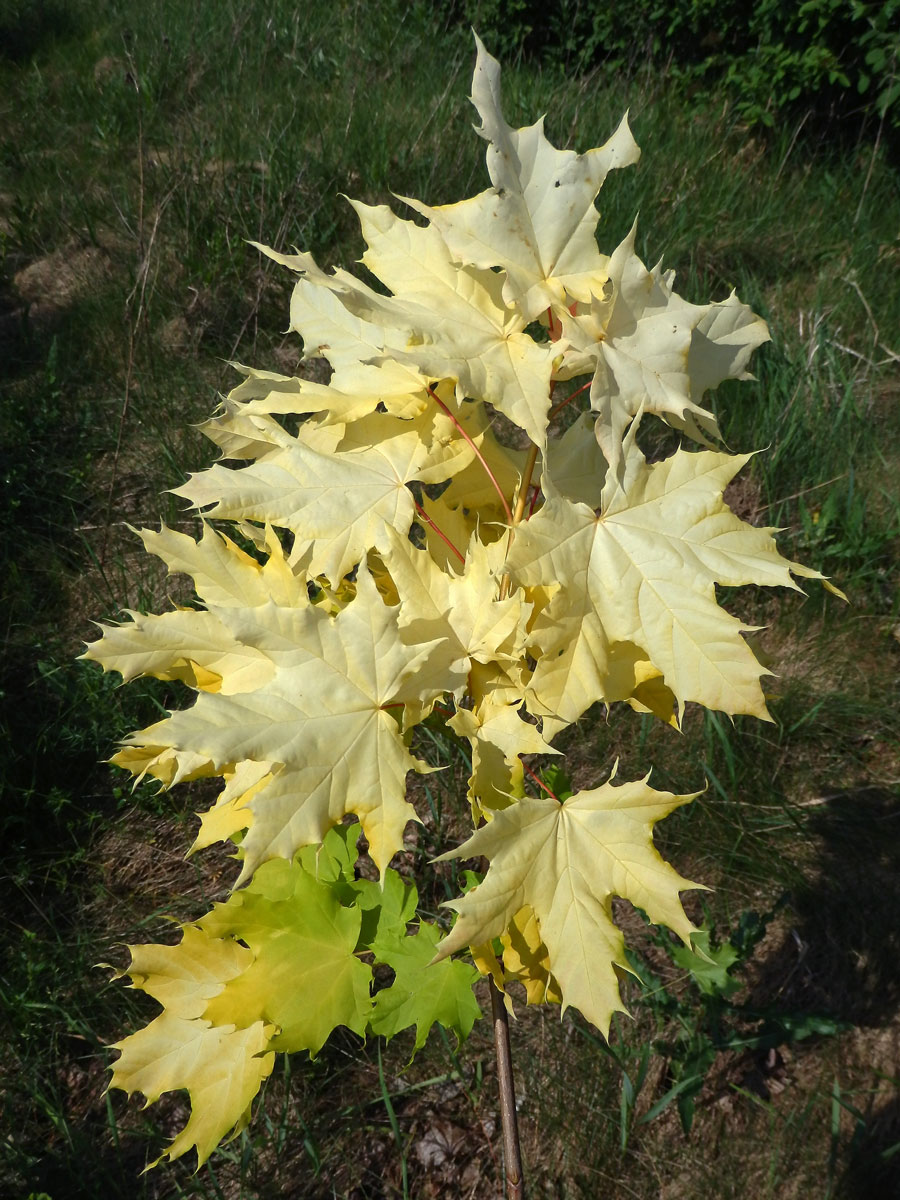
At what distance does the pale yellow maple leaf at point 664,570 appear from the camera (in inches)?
29.8

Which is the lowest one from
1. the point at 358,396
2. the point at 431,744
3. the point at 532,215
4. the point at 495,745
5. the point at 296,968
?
the point at 431,744

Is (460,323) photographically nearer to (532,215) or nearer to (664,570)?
(532,215)

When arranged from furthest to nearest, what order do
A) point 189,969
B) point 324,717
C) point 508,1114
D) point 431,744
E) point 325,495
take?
point 431,744 → point 189,969 → point 508,1114 → point 325,495 → point 324,717

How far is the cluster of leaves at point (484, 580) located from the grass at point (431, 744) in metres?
0.43

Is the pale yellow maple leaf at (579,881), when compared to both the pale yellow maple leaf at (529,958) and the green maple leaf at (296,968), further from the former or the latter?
the green maple leaf at (296,968)

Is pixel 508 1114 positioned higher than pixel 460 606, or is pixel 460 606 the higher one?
pixel 460 606

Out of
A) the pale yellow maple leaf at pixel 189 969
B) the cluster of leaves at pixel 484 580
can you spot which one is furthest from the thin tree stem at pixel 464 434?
the pale yellow maple leaf at pixel 189 969

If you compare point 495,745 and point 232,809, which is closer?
point 495,745

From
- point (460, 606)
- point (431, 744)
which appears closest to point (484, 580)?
point (460, 606)

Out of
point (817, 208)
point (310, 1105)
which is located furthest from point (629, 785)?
point (817, 208)

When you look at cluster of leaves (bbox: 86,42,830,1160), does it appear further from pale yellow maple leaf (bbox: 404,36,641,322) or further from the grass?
the grass

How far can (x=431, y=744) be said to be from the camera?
76.8 inches

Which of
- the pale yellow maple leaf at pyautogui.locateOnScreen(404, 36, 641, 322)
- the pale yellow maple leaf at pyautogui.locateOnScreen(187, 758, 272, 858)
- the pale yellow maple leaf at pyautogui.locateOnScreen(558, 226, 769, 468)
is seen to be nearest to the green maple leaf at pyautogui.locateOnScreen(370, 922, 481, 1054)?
the pale yellow maple leaf at pyautogui.locateOnScreen(187, 758, 272, 858)

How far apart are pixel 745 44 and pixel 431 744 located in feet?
13.1
